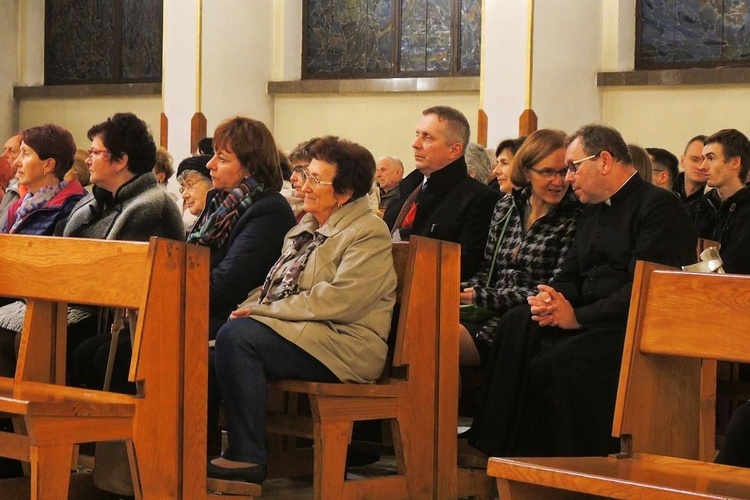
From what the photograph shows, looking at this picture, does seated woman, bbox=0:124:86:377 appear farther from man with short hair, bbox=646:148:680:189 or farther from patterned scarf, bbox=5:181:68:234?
man with short hair, bbox=646:148:680:189

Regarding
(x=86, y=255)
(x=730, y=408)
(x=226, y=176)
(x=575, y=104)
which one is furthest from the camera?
(x=575, y=104)

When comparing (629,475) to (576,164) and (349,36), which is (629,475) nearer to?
(576,164)

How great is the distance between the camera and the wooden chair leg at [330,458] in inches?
158

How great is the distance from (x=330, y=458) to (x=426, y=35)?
Result: 25.1 ft

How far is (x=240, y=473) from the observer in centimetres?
399

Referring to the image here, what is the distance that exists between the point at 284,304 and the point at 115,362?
712 mm

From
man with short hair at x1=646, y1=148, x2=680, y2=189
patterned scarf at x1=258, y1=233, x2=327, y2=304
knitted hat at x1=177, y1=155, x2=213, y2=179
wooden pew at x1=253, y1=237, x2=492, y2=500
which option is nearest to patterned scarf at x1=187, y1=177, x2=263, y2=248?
patterned scarf at x1=258, y1=233, x2=327, y2=304

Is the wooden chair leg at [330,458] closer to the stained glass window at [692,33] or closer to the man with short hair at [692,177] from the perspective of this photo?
the man with short hair at [692,177]

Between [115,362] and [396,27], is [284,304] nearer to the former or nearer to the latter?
[115,362]

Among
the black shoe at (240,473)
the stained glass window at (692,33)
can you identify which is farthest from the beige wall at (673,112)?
the black shoe at (240,473)

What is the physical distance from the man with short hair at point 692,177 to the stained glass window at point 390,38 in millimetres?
3772

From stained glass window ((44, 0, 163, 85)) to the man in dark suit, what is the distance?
25.4 ft

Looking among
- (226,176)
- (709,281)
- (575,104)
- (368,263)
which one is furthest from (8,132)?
(709,281)

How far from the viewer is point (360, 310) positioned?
420 centimetres
